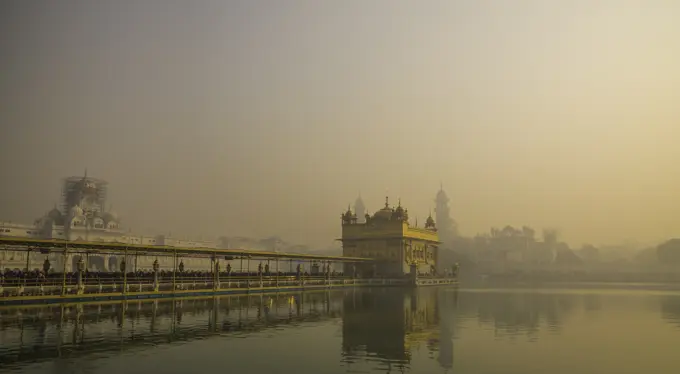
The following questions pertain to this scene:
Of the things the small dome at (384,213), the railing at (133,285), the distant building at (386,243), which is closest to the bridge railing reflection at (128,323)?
the railing at (133,285)

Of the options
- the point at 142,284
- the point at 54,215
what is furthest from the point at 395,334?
the point at 54,215

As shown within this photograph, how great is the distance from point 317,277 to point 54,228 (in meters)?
60.5

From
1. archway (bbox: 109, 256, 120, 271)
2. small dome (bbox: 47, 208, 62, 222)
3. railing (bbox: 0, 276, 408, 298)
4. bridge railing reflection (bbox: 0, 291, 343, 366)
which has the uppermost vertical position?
small dome (bbox: 47, 208, 62, 222)

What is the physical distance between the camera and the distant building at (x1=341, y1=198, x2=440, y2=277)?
271 feet

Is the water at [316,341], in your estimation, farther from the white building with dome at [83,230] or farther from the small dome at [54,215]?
the small dome at [54,215]

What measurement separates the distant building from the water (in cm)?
4655

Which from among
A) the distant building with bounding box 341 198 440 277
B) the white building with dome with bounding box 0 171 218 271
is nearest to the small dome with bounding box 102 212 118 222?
the white building with dome with bounding box 0 171 218 271

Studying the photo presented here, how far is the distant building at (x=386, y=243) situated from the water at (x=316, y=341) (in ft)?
153

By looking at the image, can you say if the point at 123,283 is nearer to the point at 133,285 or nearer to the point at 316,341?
the point at 133,285

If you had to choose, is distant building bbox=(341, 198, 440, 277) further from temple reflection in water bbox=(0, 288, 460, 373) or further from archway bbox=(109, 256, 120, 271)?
archway bbox=(109, 256, 120, 271)

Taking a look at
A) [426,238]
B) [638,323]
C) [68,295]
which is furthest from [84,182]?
[638,323]

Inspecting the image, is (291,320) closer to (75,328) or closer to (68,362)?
(75,328)

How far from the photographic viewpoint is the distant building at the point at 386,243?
8262 cm

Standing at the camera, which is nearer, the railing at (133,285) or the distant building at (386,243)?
the railing at (133,285)
